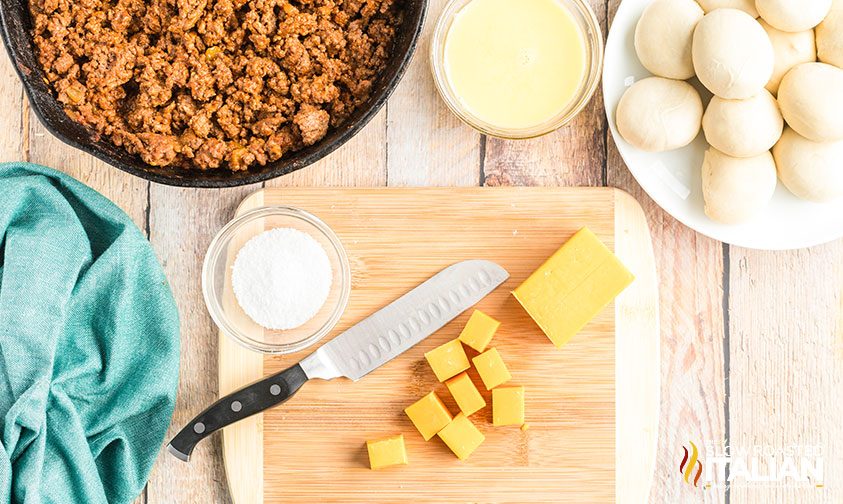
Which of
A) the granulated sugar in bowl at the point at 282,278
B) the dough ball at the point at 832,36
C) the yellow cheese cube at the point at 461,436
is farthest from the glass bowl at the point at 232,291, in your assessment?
the dough ball at the point at 832,36

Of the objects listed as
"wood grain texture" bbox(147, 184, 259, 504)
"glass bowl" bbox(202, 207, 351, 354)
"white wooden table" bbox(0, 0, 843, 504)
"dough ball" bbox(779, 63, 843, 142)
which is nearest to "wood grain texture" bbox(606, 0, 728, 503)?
"white wooden table" bbox(0, 0, 843, 504)

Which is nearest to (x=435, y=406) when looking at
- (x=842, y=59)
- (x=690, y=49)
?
(x=690, y=49)

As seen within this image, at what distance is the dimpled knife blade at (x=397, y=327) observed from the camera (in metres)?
1.30

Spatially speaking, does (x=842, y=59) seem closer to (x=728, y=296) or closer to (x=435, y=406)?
(x=728, y=296)

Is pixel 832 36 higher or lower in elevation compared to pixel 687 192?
higher

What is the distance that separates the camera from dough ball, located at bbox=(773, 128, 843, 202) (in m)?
1.18

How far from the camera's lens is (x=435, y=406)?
129cm

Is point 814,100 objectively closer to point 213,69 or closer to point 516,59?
point 516,59

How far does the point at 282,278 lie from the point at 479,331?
353 mm

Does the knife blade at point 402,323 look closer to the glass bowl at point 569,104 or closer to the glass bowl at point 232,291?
the glass bowl at point 232,291

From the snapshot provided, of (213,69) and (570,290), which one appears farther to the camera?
(570,290)

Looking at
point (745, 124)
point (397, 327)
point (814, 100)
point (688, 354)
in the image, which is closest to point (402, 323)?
point (397, 327)

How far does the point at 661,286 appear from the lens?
1.36m

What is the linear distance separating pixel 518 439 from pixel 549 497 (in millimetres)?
118
